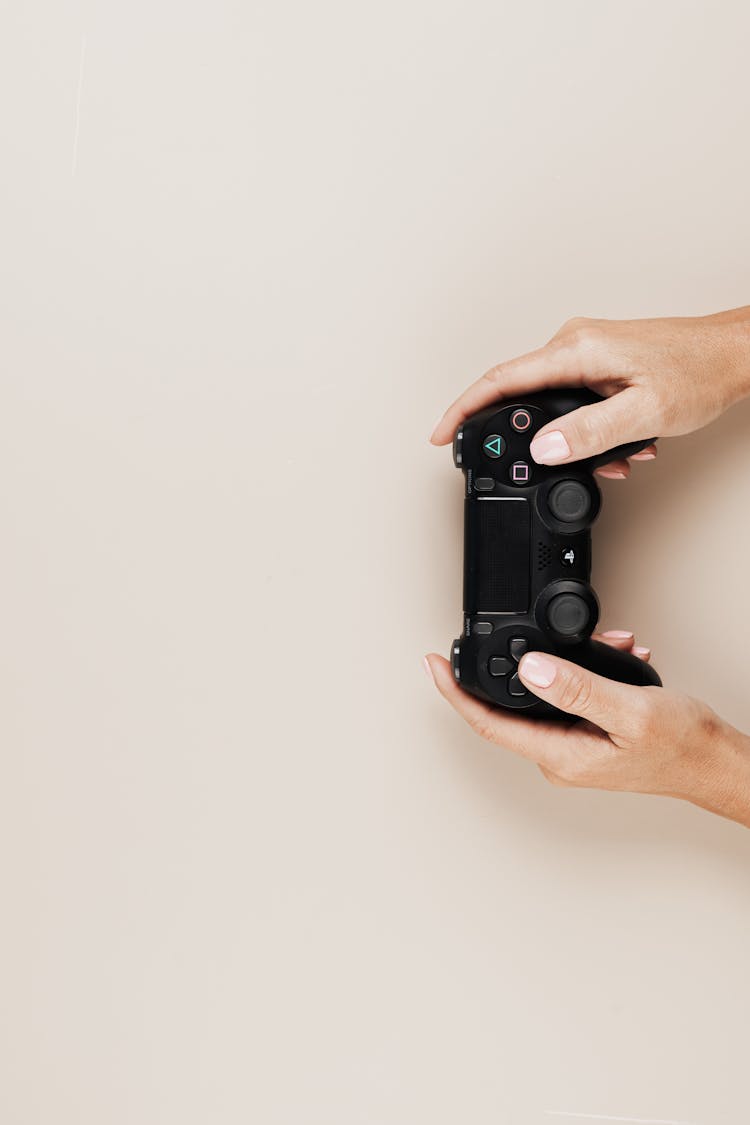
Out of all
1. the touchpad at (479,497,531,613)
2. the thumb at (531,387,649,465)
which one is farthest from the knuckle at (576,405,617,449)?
the touchpad at (479,497,531,613)

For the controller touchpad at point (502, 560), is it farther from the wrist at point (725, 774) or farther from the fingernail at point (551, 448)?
the wrist at point (725, 774)

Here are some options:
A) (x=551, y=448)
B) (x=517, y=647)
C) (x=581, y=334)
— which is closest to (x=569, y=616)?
(x=517, y=647)

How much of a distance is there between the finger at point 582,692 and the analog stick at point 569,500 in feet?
Result: 0.45

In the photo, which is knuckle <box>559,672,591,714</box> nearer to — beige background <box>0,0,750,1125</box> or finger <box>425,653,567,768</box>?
finger <box>425,653,567,768</box>

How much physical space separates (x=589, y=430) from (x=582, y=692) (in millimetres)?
239

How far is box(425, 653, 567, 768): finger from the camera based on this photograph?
85 centimetres

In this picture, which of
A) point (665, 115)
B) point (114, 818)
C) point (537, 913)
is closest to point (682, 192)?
point (665, 115)

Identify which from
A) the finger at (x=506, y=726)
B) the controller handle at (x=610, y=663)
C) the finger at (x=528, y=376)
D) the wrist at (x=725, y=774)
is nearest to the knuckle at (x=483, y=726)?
the finger at (x=506, y=726)

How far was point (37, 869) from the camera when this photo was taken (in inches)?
38.8

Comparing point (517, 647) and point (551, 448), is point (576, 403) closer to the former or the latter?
point (551, 448)

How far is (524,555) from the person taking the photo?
86 centimetres

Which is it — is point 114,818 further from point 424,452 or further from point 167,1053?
point 424,452

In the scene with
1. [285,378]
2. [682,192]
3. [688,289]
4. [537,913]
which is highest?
[682,192]

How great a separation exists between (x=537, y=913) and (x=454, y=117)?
2.85ft
